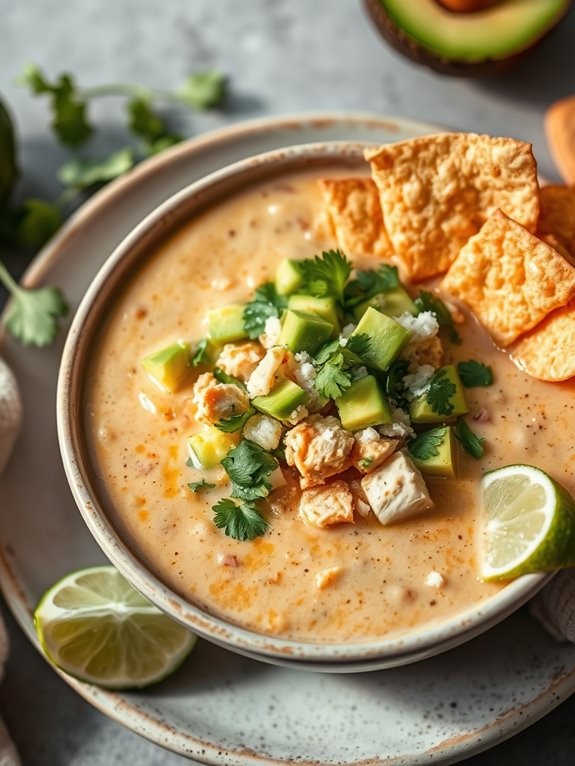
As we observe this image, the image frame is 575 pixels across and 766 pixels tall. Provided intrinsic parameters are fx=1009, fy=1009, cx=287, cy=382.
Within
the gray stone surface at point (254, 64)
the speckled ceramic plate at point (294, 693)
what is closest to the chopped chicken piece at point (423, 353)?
the speckled ceramic plate at point (294, 693)

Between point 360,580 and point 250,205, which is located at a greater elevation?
point 250,205

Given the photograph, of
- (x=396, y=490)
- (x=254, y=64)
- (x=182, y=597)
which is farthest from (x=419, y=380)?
(x=254, y=64)

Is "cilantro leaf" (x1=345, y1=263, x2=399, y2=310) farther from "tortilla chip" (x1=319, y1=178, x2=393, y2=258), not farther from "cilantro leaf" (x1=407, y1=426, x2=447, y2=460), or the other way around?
"cilantro leaf" (x1=407, y1=426, x2=447, y2=460)

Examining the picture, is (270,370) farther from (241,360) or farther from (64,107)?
(64,107)

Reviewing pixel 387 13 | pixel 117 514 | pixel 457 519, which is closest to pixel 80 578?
pixel 117 514

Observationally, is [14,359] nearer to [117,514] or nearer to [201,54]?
[117,514]

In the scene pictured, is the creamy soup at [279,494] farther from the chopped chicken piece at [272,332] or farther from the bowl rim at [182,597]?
the chopped chicken piece at [272,332]
